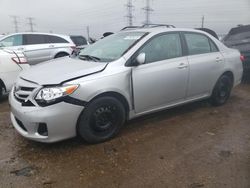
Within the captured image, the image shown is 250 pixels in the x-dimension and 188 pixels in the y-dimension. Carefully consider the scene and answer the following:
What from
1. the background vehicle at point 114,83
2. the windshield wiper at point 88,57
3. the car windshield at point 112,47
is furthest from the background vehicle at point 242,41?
the windshield wiper at point 88,57

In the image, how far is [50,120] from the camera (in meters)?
2.99

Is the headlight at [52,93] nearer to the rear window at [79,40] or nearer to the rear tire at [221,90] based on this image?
the rear tire at [221,90]

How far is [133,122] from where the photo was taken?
14.0 feet

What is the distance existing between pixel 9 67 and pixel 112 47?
8.05ft

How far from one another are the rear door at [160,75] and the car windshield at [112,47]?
0.25 m

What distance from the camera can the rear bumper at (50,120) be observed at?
2.99 m

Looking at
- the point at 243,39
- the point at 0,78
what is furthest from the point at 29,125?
the point at 243,39

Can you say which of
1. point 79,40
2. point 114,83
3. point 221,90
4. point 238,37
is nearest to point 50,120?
point 114,83

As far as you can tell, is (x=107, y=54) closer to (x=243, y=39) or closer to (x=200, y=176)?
(x=200, y=176)

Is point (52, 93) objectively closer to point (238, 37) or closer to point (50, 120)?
point (50, 120)

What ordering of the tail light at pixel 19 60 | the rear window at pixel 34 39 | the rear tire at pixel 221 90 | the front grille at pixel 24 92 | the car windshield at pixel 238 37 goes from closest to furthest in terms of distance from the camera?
the front grille at pixel 24 92
the rear tire at pixel 221 90
the tail light at pixel 19 60
the car windshield at pixel 238 37
the rear window at pixel 34 39

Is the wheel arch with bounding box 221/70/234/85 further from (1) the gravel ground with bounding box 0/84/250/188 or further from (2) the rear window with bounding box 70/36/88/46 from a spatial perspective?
(2) the rear window with bounding box 70/36/88/46

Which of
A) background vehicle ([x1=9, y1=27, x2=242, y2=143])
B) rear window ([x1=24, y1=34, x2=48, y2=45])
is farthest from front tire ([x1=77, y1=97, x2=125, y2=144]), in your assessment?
rear window ([x1=24, y1=34, x2=48, y2=45])

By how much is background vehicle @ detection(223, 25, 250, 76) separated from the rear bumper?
5178 millimetres
